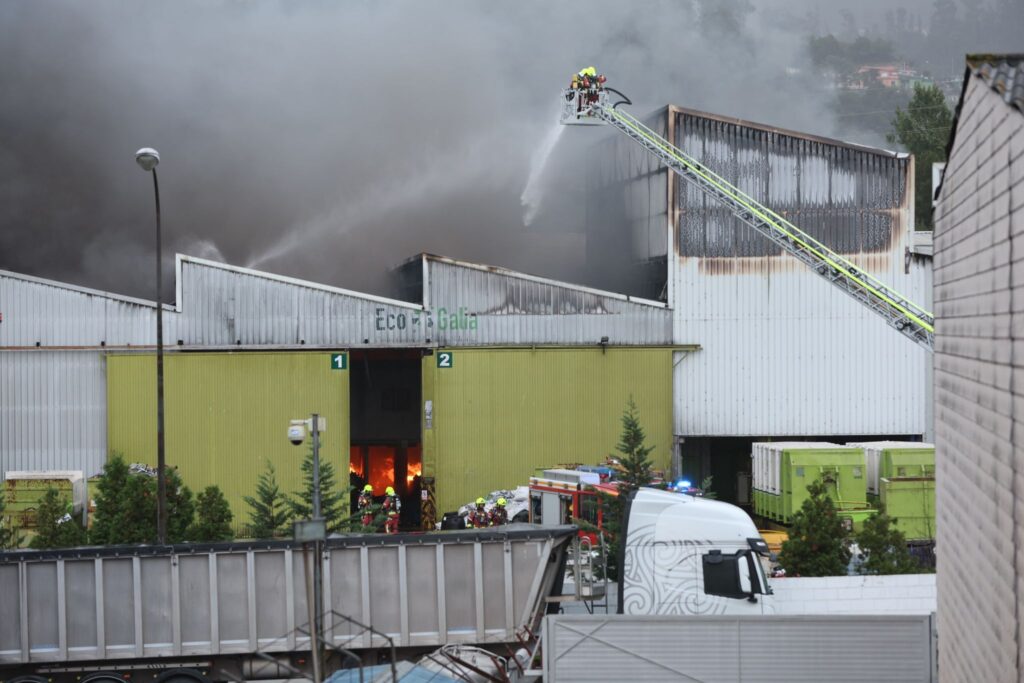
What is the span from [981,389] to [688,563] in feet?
→ 17.8

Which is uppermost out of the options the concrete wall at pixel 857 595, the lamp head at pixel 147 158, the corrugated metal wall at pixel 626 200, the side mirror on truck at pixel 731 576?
the corrugated metal wall at pixel 626 200

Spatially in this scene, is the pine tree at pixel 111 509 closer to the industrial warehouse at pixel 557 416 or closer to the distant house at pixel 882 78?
the industrial warehouse at pixel 557 416

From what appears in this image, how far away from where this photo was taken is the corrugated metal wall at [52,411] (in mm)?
28875

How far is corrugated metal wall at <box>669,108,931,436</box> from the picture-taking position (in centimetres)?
3089

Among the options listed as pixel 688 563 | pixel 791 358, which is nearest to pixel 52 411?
pixel 791 358

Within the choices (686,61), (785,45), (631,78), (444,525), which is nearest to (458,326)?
(444,525)

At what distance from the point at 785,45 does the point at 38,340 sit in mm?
94108

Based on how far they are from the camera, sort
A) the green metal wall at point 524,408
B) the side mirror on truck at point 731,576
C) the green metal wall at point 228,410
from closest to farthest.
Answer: the side mirror on truck at point 731,576 → the green metal wall at point 228,410 → the green metal wall at point 524,408

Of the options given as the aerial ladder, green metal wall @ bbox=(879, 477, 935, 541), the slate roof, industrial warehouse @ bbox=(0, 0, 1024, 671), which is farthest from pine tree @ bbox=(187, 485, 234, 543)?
the slate roof

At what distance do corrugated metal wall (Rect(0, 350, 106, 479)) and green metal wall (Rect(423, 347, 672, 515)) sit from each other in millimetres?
8484

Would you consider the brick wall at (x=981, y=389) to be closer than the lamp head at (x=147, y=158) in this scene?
Yes

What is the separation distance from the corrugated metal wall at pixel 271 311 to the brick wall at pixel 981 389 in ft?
67.1

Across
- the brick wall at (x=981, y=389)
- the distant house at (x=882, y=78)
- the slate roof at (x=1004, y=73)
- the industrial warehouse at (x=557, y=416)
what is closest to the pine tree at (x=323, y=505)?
the industrial warehouse at (x=557, y=416)

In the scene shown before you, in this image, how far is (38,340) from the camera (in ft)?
94.5
